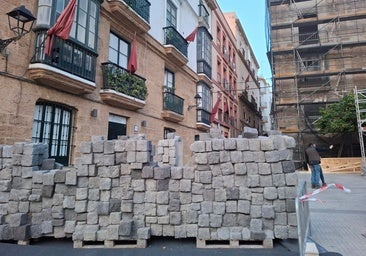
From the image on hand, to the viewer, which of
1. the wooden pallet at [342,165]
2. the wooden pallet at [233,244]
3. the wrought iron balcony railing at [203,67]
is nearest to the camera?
the wooden pallet at [233,244]

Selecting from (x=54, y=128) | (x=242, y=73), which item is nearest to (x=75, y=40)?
(x=54, y=128)

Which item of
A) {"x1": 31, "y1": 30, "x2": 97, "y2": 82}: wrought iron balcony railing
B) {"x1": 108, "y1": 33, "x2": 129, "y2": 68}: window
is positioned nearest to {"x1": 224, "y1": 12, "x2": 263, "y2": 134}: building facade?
{"x1": 108, "y1": 33, "x2": 129, "y2": 68}: window

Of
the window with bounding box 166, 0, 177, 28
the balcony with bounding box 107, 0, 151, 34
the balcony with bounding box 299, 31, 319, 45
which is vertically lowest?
the balcony with bounding box 107, 0, 151, 34

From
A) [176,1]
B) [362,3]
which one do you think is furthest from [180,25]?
[362,3]

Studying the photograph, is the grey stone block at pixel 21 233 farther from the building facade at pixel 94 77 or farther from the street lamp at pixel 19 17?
the street lamp at pixel 19 17

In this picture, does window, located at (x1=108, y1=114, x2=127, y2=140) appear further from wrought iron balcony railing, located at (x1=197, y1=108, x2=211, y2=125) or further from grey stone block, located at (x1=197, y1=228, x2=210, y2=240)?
wrought iron balcony railing, located at (x1=197, y1=108, x2=211, y2=125)

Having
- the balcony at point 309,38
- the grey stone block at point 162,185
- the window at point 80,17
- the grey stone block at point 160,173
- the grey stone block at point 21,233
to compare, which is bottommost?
the grey stone block at point 21,233

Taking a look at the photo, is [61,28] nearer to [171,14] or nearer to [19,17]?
[19,17]

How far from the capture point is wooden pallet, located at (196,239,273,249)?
4.32 meters

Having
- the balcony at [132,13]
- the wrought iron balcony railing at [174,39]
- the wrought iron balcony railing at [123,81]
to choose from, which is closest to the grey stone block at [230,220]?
the wrought iron balcony railing at [123,81]

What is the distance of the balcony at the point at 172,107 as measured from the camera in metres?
12.3

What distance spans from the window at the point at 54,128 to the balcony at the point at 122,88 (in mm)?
1533

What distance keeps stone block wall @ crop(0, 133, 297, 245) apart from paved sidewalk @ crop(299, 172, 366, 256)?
0.60m

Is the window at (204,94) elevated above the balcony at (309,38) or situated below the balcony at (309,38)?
below
